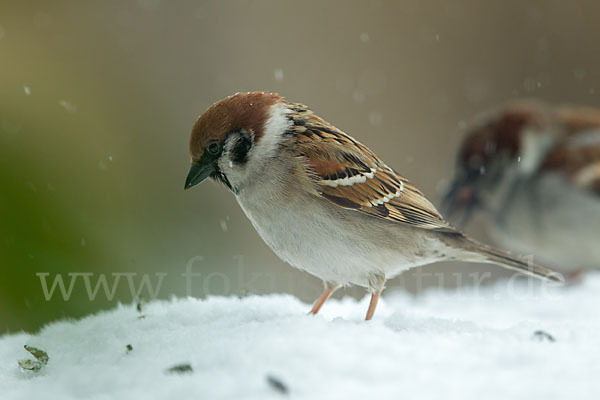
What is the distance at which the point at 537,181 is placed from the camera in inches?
173

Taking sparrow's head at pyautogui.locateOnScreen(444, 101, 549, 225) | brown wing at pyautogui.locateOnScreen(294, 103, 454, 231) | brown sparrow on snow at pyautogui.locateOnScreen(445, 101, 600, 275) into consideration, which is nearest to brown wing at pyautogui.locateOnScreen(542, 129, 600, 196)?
brown sparrow on snow at pyautogui.locateOnScreen(445, 101, 600, 275)

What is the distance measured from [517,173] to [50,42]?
3.34 m

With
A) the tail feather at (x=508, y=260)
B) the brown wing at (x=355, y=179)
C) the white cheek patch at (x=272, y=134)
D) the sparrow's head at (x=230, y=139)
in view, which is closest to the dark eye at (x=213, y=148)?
the sparrow's head at (x=230, y=139)

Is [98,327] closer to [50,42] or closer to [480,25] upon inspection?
[50,42]

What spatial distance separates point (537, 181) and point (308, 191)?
8.80ft

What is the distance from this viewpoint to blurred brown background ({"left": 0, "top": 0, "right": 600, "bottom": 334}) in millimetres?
2328

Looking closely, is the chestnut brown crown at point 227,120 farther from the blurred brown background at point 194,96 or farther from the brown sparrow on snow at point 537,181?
the brown sparrow on snow at point 537,181

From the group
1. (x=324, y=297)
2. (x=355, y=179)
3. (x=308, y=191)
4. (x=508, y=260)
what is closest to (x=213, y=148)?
(x=308, y=191)

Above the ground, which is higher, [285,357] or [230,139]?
[230,139]

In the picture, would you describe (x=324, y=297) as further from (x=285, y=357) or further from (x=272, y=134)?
(x=285, y=357)

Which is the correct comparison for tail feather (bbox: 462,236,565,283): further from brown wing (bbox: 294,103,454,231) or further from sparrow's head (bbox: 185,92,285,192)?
sparrow's head (bbox: 185,92,285,192)

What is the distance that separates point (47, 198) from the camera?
2229 millimetres

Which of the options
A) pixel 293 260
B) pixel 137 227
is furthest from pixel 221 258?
pixel 293 260

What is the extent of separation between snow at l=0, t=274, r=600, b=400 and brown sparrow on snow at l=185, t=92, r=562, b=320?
0.89 ft
